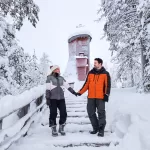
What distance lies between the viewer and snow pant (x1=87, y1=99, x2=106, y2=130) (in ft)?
23.2

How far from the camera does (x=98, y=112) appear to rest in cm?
712

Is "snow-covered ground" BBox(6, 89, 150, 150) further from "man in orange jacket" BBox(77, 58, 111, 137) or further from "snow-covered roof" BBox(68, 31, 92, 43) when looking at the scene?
"snow-covered roof" BBox(68, 31, 92, 43)

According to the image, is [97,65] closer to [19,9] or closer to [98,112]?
[98,112]

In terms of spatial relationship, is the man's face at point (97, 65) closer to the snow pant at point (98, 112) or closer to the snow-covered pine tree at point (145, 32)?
the snow pant at point (98, 112)

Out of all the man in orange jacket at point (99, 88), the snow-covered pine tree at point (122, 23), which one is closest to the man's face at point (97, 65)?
the man in orange jacket at point (99, 88)

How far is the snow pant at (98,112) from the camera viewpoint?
7069 millimetres

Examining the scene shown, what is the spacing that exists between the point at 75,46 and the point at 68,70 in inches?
144

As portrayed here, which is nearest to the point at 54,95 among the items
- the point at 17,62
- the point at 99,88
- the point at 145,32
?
the point at 99,88

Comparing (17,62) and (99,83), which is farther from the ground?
(17,62)

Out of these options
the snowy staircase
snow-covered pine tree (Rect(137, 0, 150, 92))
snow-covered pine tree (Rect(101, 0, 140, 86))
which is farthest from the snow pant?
snow-covered pine tree (Rect(101, 0, 140, 86))

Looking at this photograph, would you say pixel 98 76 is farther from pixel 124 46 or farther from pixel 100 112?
pixel 124 46

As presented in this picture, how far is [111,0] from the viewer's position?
62.3ft

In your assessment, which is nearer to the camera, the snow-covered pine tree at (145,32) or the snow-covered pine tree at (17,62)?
the snow-covered pine tree at (17,62)

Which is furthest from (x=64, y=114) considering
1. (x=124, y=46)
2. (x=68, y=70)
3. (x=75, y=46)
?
(x=75, y=46)
